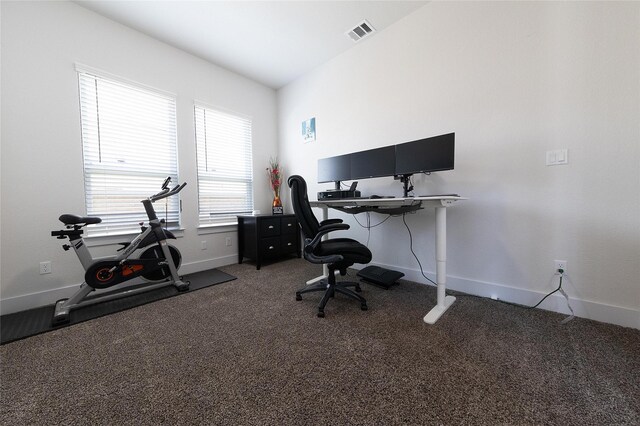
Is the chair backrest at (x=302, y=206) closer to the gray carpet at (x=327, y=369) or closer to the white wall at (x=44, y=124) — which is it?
the gray carpet at (x=327, y=369)

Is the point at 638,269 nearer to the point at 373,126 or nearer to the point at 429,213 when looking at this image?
the point at 429,213

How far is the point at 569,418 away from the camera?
0.91 meters

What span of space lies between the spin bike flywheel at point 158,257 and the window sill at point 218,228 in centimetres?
60

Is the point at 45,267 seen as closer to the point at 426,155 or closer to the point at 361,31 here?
the point at 426,155

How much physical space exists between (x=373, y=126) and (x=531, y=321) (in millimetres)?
2293

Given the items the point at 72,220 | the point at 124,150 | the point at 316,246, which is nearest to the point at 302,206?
the point at 316,246

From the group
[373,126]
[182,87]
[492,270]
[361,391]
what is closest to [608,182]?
[492,270]

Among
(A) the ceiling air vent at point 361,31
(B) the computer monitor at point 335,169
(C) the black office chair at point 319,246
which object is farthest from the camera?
(B) the computer monitor at point 335,169

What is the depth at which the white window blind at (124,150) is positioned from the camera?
2279 millimetres

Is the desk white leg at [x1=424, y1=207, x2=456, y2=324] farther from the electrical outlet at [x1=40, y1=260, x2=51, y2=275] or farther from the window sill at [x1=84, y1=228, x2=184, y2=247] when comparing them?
the electrical outlet at [x1=40, y1=260, x2=51, y2=275]

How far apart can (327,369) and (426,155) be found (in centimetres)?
181

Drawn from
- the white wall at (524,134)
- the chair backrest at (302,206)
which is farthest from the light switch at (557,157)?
the chair backrest at (302,206)

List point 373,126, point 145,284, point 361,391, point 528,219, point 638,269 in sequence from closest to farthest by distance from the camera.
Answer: point 361,391, point 638,269, point 528,219, point 145,284, point 373,126

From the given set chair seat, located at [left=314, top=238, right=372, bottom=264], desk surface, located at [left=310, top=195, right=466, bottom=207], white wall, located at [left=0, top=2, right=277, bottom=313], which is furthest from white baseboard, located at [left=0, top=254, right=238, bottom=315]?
desk surface, located at [left=310, top=195, right=466, bottom=207]
